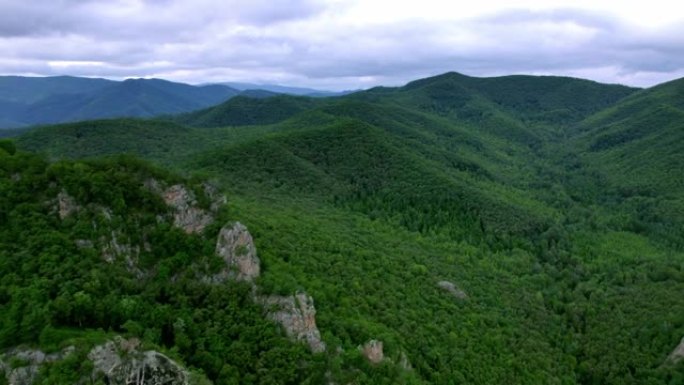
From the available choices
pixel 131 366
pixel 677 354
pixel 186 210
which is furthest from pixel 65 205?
pixel 677 354

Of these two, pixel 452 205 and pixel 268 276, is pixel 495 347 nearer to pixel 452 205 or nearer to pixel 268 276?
pixel 268 276

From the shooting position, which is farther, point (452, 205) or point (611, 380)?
point (452, 205)

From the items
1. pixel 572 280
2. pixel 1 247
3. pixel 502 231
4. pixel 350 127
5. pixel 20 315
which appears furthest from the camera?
pixel 350 127

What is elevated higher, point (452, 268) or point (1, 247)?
point (1, 247)

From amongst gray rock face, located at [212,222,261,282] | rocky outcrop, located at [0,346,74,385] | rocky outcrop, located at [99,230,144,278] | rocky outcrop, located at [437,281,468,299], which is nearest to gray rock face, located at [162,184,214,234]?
gray rock face, located at [212,222,261,282]

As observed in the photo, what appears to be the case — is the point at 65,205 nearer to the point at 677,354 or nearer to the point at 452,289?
the point at 452,289

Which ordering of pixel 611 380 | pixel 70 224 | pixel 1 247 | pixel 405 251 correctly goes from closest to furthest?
pixel 1 247 < pixel 70 224 < pixel 611 380 < pixel 405 251

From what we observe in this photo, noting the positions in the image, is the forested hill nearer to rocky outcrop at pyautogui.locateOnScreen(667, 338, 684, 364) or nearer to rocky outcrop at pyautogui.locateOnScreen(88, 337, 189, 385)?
rocky outcrop at pyautogui.locateOnScreen(667, 338, 684, 364)

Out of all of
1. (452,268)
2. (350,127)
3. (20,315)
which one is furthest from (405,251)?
(350,127)
